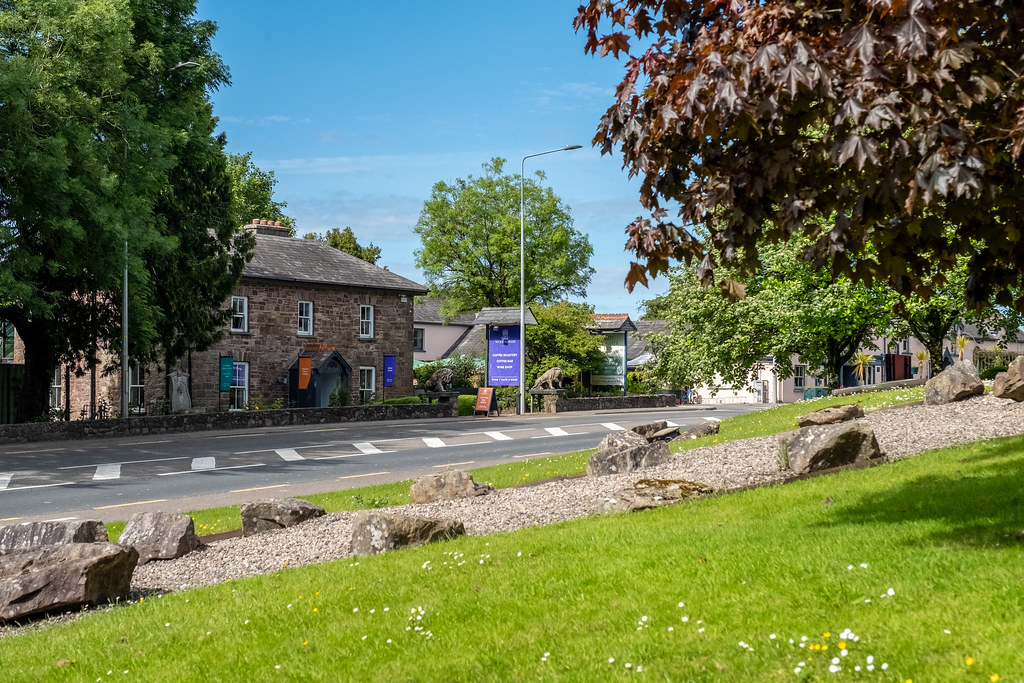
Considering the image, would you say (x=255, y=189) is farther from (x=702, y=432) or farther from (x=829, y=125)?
(x=829, y=125)

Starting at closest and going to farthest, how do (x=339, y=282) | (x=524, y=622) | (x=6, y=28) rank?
(x=524, y=622), (x=6, y=28), (x=339, y=282)

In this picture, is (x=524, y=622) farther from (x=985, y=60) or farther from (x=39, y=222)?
(x=39, y=222)

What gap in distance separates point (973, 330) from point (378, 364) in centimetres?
6663

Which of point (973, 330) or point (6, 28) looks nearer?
point (6, 28)

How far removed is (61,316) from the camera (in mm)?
27531

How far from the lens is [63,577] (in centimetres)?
747

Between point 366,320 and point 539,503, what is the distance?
34368 mm

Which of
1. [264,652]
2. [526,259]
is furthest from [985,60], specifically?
[526,259]

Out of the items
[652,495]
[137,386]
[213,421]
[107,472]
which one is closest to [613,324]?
[137,386]

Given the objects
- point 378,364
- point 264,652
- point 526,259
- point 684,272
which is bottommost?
point 264,652

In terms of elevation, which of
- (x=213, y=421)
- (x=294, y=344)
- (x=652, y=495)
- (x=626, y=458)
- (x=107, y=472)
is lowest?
(x=107, y=472)

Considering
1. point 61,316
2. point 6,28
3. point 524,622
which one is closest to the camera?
point 524,622

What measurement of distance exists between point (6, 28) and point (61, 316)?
27.0 ft

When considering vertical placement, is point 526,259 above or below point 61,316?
above
